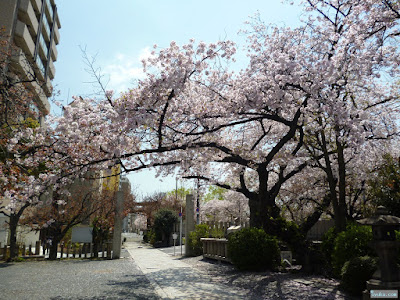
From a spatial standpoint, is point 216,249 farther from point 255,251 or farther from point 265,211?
point 265,211

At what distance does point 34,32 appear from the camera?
26734mm

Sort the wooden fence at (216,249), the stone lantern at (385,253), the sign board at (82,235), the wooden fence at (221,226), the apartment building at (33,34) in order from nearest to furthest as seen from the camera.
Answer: the stone lantern at (385,253) → the wooden fence at (216,249) → the wooden fence at (221,226) → the sign board at (82,235) → the apartment building at (33,34)

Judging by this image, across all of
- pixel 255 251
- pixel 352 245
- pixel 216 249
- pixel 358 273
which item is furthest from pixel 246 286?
pixel 216 249

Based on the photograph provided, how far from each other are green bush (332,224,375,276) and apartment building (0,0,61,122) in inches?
586

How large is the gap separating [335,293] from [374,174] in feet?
26.6

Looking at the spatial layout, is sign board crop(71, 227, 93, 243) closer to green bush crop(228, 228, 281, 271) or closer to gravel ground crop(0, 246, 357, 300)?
gravel ground crop(0, 246, 357, 300)

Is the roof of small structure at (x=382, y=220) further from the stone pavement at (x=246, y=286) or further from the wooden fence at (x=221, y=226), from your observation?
the wooden fence at (x=221, y=226)

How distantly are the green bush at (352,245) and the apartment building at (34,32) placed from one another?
1488 cm

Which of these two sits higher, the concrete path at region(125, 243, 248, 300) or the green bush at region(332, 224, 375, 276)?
the green bush at region(332, 224, 375, 276)

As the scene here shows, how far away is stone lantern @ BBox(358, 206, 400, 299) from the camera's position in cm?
530

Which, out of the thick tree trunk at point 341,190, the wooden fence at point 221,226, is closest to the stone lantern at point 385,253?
the thick tree trunk at point 341,190

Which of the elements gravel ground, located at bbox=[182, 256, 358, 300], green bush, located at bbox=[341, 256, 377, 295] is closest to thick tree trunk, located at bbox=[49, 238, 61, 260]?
gravel ground, located at bbox=[182, 256, 358, 300]

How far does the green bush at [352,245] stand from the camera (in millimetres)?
7015

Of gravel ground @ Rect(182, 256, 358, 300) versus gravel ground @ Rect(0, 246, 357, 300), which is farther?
gravel ground @ Rect(0, 246, 357, 300)
